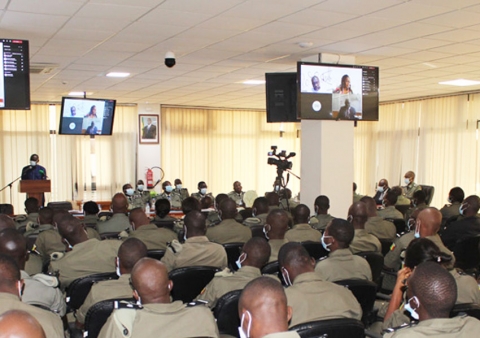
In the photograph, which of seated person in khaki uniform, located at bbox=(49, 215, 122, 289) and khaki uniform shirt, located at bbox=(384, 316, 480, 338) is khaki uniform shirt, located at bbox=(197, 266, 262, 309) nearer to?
seated person in khaki uniform, located at bbox=(49, 215, 122, 289)

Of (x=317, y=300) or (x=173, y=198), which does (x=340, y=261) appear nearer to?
(x=317, y=300)

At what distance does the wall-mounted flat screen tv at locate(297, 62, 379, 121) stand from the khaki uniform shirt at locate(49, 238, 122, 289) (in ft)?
11.2

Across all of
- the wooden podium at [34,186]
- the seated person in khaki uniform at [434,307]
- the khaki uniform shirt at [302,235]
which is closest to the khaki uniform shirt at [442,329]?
the seated person in khaki uniform at [434,307]

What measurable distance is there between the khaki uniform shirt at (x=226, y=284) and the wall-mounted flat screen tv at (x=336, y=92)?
354cm

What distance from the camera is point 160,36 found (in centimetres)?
630

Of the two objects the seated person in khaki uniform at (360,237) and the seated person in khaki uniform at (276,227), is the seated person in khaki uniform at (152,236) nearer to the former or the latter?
the seated person in khaki uniform at (276,227)

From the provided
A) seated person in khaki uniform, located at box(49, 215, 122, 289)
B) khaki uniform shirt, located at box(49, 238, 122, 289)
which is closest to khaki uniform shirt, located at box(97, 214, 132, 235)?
seated person in khaki uniform, located at box(49, 215, 122, 289)

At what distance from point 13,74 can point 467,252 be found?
16.6ft

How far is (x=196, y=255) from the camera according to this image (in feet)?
14.2

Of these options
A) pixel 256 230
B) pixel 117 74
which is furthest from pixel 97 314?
pixel 117 74

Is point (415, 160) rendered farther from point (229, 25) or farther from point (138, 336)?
point (138, 336)

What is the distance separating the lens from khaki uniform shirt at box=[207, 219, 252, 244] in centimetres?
568

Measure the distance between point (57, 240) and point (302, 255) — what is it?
9.54 ft

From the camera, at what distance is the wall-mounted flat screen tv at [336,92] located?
6.68 m
